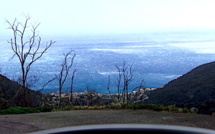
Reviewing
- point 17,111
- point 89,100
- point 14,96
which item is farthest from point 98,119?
point 89,100

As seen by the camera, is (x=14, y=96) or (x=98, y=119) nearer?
(x=98, y=119)

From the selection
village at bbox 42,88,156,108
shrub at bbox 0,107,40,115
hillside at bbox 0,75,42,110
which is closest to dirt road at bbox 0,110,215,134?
shrub at bbox 0,107,40,115

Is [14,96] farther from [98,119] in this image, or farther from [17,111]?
[98,119]

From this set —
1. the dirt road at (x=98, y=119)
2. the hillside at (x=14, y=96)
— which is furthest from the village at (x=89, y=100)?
the dirt road at (x=98, y=119)

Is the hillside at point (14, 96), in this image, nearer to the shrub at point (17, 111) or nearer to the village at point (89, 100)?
the village at point (89, 100)

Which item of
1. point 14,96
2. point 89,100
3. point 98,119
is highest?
point 98,119

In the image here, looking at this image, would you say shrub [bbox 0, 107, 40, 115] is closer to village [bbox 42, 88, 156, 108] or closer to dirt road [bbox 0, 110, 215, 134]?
dirt road [bbox 0, 110, 215, 134]
